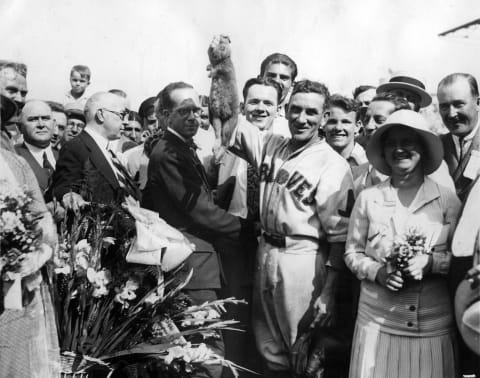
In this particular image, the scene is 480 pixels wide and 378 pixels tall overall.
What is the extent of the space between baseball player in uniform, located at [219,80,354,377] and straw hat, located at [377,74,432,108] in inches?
22.8

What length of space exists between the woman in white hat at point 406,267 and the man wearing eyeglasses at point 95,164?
151cm

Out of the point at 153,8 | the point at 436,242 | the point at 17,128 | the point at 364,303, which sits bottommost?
the point at 364,303

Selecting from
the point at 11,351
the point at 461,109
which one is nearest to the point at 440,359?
the point at 461,109

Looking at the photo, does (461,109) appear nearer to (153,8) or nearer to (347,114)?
(347,114)

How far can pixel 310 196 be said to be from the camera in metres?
4.86

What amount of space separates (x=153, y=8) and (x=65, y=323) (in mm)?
2742

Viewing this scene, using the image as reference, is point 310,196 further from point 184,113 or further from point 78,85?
point 78,85

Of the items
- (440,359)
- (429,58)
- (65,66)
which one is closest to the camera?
(440,359)

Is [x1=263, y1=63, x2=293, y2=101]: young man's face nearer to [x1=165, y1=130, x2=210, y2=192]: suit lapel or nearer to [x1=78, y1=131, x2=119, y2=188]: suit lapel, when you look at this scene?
[x1=165, y1=130, x2=210, y2=192]: suit lapel

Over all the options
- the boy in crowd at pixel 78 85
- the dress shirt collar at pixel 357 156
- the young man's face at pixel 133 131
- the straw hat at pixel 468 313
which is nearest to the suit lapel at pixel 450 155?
the dress shirt collar at pixel 357 156

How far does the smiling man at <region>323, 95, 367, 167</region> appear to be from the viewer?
546 centimetres

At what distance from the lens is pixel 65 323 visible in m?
4.46

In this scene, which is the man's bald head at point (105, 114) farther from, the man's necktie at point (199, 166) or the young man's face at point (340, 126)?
the young man's face at point (340, 126)

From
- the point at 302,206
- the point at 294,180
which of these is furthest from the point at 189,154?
the point at 302,206
